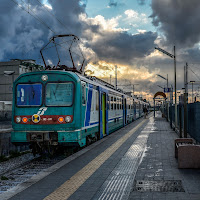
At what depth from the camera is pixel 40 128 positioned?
34.3ft

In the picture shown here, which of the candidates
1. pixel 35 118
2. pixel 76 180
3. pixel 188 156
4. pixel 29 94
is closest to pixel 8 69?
pixel 29 94

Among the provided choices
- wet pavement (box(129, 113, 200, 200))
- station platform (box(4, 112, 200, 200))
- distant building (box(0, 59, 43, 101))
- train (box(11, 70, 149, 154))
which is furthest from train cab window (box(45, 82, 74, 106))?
distant building (box(0, 59, 43, 101))

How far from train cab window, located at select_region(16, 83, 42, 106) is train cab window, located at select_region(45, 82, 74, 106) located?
0.30 meters

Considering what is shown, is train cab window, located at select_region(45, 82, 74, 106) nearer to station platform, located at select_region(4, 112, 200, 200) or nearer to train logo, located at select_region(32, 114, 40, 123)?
train logo, located at select_region(32, 114, 40, 123)

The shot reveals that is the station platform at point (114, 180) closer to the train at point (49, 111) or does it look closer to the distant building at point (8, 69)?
the train at point (49, 111)

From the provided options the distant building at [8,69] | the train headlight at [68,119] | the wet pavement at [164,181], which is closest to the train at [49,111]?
the train headlight at [68,119]

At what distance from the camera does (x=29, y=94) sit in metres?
10.9

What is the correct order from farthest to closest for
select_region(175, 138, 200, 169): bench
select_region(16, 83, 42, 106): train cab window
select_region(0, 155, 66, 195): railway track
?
1. select_region(16, 83, 42, 106): train cab window
2. select_region(175, 138, 200, 169): bench
3. select_region(0, 155, 66, 195): railway track

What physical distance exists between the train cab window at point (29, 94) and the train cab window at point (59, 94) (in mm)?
303

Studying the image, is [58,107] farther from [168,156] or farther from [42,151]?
[168,156]

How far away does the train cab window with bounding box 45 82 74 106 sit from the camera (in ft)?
34.6

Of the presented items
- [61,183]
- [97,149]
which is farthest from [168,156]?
[61,183]

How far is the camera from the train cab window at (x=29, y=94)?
1077 centimetres

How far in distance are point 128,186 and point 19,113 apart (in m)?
5.63
